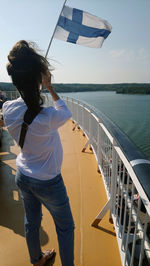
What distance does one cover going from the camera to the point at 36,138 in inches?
40.1

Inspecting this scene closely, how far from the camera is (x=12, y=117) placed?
102cm

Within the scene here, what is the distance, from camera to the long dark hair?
928 millimetres

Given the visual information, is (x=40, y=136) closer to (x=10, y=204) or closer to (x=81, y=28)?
(x=10, y=204)

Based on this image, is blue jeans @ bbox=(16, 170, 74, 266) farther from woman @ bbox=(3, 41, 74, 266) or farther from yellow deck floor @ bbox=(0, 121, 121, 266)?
yellow deck floor @ bbox=(0, 121, 121, 266)

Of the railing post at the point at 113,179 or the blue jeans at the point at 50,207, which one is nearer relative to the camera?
the blue jeans at the point at 50,207

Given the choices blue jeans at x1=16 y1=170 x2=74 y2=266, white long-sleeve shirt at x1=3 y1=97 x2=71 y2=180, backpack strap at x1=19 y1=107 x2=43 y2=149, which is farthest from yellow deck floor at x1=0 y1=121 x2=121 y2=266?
backpack strap at x1=19 y1=107 x2=43 y2=149

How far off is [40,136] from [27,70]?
0.35 metres

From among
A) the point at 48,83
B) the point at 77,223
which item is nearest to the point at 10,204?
the point at 77,223

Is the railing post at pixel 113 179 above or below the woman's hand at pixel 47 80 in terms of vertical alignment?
below

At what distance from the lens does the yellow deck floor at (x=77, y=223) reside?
1663 millimetres

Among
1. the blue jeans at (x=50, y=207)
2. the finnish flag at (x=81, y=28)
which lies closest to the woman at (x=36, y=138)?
the blue jeans at (x=50, y=207)

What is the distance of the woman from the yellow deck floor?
51 centimetres

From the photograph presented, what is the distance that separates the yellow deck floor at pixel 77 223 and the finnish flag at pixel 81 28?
2509 mm

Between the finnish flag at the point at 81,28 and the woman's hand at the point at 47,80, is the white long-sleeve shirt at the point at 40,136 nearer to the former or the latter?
the woman's hand at the point at 47,80
